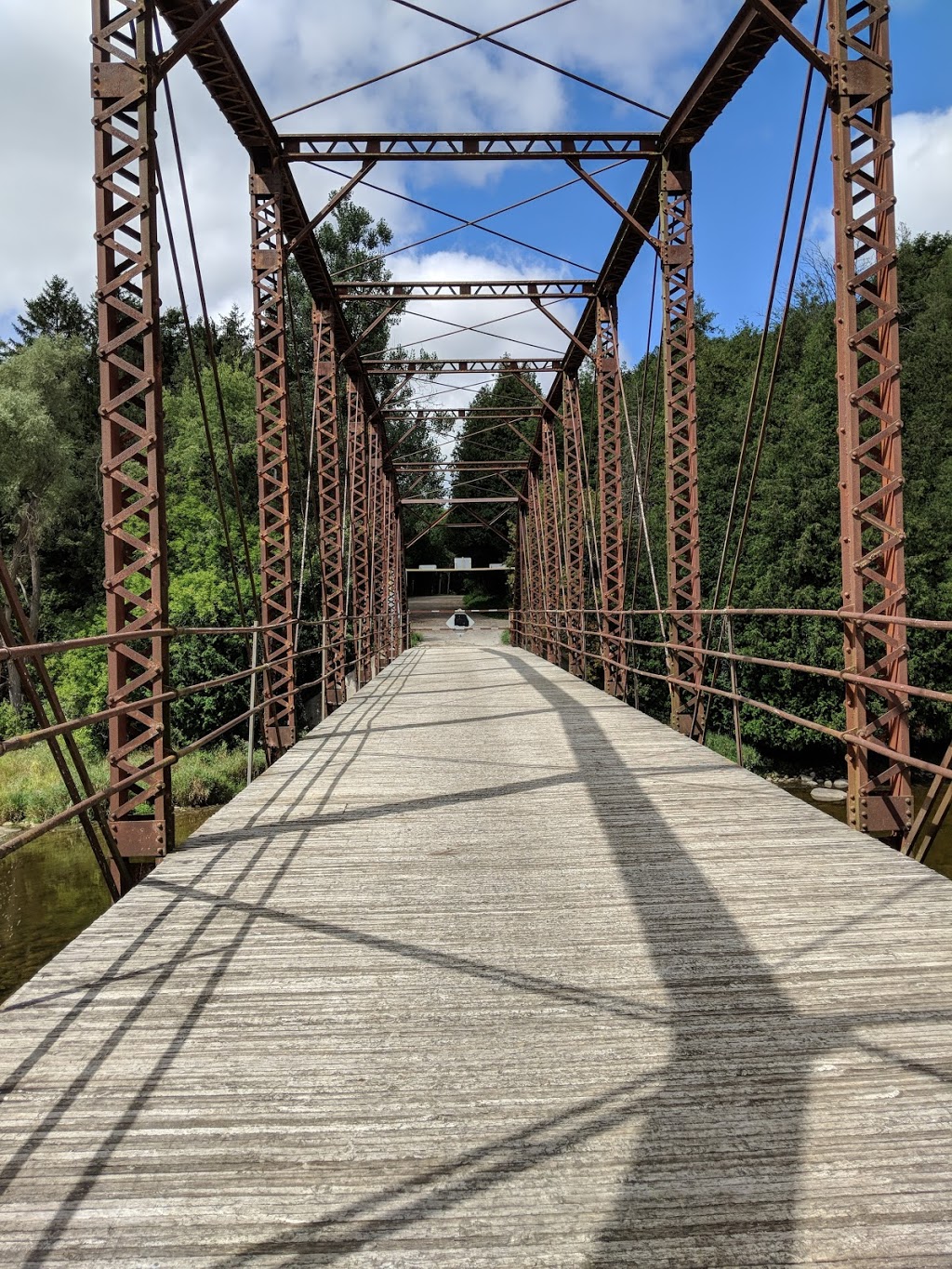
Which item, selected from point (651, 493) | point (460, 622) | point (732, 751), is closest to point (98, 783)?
point (732, 751)

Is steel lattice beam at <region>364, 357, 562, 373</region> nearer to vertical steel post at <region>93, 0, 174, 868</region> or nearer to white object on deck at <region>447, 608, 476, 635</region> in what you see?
vertical steel post at <region>93, 0, 174, 868</region>

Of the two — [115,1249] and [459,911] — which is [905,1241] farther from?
[459,911]

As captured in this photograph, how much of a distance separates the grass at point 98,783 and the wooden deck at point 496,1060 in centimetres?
1781

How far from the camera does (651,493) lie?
3997 cm

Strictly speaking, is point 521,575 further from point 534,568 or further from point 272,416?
point 272,416

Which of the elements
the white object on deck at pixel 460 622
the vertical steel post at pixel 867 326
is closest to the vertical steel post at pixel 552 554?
the vertical steel post at pixel 867 326

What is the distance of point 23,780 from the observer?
23.7 metres

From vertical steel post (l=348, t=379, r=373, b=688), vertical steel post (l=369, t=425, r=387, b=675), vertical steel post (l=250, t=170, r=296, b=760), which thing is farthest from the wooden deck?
vertical steel post (l=369, t=425, r=387, b=675)

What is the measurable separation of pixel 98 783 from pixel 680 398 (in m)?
18.7

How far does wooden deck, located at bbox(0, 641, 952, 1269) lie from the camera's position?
2002mm

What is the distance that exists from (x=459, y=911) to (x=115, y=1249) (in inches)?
86.6

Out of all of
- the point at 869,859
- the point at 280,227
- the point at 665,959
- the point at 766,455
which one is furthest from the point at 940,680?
the point at 665,959

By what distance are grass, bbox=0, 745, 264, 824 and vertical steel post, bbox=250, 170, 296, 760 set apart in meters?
11.7

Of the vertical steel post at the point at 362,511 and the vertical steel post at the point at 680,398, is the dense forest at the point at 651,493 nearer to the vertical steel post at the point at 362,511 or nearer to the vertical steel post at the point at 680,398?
the vertical steel post at the point at 362,511
